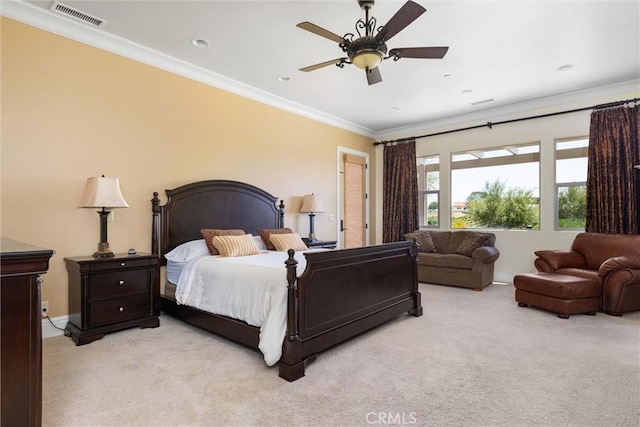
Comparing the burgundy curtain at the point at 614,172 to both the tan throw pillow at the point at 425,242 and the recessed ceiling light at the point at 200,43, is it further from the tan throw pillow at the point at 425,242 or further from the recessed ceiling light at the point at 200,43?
the recessed ceiling light at the point at 200,43

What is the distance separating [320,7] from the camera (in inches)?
118

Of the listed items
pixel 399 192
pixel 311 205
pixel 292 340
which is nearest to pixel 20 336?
pixel 292 340

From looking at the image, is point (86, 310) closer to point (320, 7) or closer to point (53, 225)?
point (53, 225)

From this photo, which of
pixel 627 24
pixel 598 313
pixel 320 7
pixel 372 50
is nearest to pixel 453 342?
pixel 598 313

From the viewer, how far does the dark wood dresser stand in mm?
1340

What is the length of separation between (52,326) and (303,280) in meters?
2.54

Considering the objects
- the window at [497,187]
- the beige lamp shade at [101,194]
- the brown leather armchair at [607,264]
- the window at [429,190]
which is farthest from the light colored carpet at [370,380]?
the window at [429,190]

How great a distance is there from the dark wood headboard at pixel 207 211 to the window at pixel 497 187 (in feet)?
12.0

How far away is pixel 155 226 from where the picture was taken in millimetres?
3848

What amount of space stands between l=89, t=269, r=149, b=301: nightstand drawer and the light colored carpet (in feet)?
1.33

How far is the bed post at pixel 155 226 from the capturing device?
12.6ft

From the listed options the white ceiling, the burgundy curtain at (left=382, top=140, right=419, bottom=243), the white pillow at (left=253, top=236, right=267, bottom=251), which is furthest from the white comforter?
the burgundy curtain at (left=382, top=140, right=419, bottom=243)

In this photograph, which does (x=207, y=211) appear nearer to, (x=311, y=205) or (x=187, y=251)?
(x=187, y=251)

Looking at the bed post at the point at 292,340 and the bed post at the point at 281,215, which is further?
the bed post at the point at 281,215
